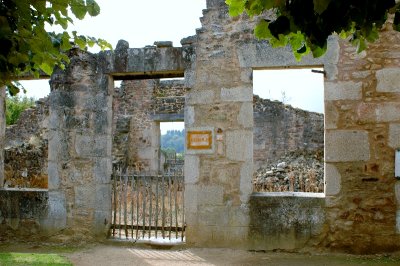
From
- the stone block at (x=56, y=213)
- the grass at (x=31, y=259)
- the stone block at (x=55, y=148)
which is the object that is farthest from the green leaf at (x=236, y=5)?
the stone block at (x=56, y=213)

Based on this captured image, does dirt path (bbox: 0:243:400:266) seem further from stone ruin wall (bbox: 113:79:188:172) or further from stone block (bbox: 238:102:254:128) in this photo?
stone ruin wall (bbox: 113:79:188:172)

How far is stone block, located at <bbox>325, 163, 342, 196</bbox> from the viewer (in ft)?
17.9

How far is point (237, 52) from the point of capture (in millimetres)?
5898

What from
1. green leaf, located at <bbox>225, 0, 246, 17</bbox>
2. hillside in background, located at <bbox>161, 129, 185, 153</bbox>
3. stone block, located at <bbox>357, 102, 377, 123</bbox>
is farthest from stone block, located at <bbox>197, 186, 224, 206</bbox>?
hillside in background, located at <bbox>161, 129, 185, 153</bbox>

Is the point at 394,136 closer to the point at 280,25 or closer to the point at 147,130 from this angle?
the point at 280,25

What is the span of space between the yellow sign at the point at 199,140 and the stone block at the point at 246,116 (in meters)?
0.49

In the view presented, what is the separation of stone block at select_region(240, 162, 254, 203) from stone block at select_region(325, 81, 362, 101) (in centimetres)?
141

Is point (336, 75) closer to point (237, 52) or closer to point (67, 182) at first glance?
point (237, 52)

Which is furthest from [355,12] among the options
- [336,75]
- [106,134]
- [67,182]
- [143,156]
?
[143,156]

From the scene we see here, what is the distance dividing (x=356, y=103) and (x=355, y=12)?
373 cm

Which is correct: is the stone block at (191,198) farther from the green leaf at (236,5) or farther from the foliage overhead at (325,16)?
the foliage overhead at (325,16)

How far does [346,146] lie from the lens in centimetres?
546

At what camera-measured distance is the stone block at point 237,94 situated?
582cm

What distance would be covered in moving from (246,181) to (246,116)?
0.91 m
